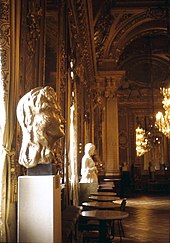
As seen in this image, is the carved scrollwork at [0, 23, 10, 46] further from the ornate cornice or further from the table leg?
the ornate cornice

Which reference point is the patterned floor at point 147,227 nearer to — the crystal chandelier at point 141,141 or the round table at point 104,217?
the round table at point 104,217

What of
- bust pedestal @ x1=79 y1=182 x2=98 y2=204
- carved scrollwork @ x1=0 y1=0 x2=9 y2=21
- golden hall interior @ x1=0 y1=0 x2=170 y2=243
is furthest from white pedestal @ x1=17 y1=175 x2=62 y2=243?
bust pedestal @ x1=79 y1=182 x2=98 y2=204

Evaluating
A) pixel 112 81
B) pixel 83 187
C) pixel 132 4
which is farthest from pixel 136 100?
pixel 83 187

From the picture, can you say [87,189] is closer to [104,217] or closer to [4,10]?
[104,217]

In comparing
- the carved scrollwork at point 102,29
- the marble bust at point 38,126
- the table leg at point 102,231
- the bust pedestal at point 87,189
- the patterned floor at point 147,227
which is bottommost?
the patterned floor at point 147,227

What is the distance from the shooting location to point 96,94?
1383 centimetres

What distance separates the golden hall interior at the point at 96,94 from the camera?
339 centimetres

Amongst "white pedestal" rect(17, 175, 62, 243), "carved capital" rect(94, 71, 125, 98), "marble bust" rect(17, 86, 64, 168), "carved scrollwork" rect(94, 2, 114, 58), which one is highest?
"carved scrollwork" rect(94, 2, 114, 58)

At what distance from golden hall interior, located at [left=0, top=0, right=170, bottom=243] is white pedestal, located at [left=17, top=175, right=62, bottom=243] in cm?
7

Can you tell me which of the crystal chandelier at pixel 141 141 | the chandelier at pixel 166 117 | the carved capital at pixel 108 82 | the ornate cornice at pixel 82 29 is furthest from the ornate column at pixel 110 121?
the crystal chandelier at pixel 141 141

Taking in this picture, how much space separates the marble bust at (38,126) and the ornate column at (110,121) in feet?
34.5

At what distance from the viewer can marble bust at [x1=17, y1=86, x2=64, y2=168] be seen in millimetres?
3049

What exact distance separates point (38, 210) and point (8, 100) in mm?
1099

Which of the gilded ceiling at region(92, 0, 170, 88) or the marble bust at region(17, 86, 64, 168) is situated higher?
the gilded ceiling at region(92, 0, 170, 88)
